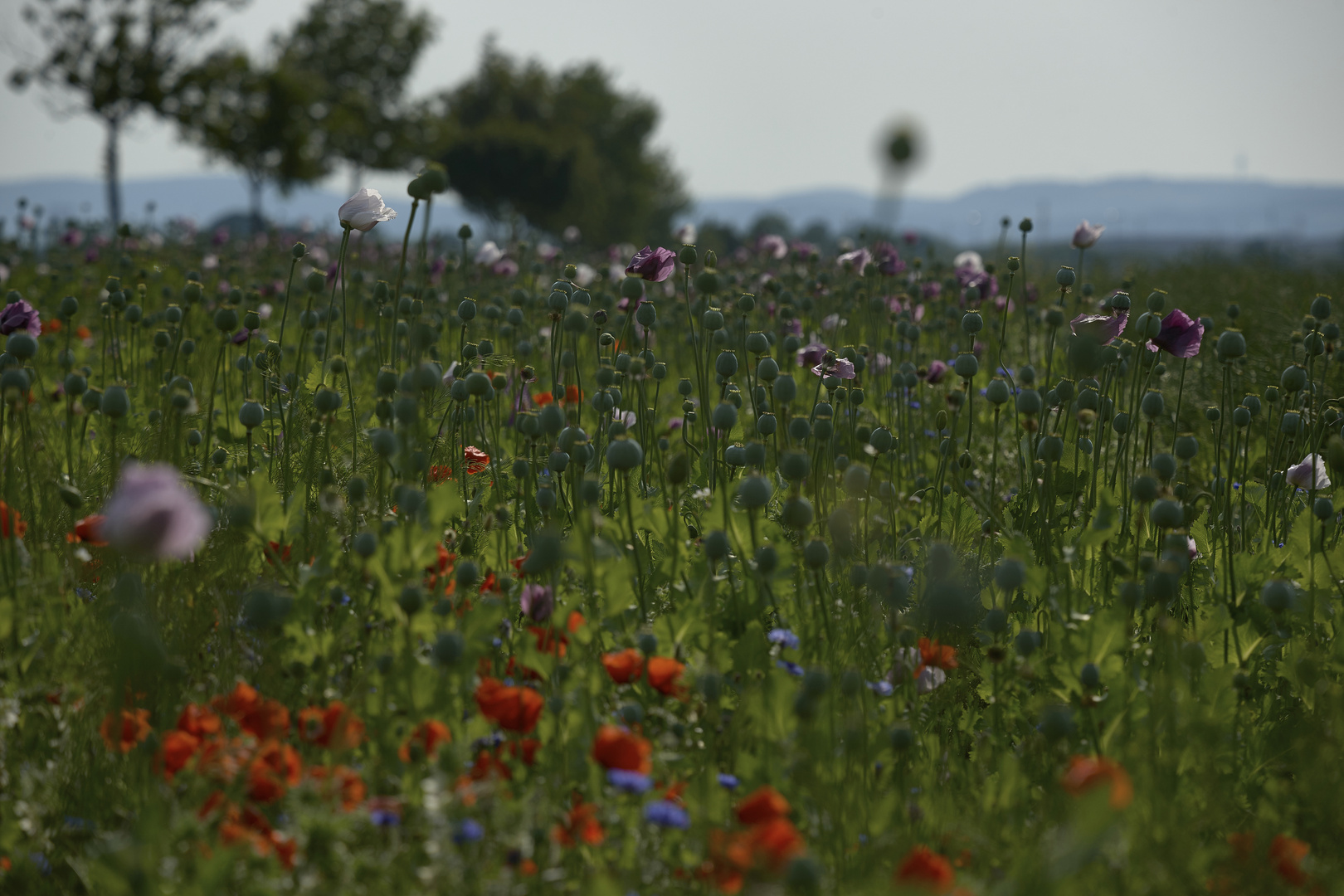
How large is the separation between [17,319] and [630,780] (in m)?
2.63

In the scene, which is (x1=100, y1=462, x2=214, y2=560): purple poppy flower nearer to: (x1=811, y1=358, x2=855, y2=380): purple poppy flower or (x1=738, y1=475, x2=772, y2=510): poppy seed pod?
(x1=738, y1=475, x2=772, y2=510): poppy seed pod

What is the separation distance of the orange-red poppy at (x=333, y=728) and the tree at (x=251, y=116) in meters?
28.9

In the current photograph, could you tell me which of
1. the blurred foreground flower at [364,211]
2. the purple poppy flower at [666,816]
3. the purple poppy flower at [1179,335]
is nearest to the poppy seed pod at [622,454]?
the purple poppy flower at [666,816]

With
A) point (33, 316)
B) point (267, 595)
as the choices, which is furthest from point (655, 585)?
point (33, 316)

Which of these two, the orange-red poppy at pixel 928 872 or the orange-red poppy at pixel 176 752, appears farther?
the orange-red poppy at pixel 176 752

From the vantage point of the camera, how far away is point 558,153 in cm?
3659

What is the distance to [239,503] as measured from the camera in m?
1.94

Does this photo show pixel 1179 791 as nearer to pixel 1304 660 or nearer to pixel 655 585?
pixel 1304 660

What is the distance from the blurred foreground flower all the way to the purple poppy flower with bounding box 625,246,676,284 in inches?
27.0

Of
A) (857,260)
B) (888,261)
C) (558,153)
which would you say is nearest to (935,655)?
(857,260)

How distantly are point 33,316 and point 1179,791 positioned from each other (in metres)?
3.31

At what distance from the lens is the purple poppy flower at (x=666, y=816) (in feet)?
4.62

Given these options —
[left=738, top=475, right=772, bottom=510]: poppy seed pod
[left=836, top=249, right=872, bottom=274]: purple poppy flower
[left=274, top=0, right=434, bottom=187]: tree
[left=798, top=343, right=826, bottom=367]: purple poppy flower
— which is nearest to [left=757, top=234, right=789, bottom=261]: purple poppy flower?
[left=836, top=249, right=872, bottom=274]: purple poppy flower

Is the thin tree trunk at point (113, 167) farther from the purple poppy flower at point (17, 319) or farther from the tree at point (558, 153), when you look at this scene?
the purple poppy flower at point (17, 319)
